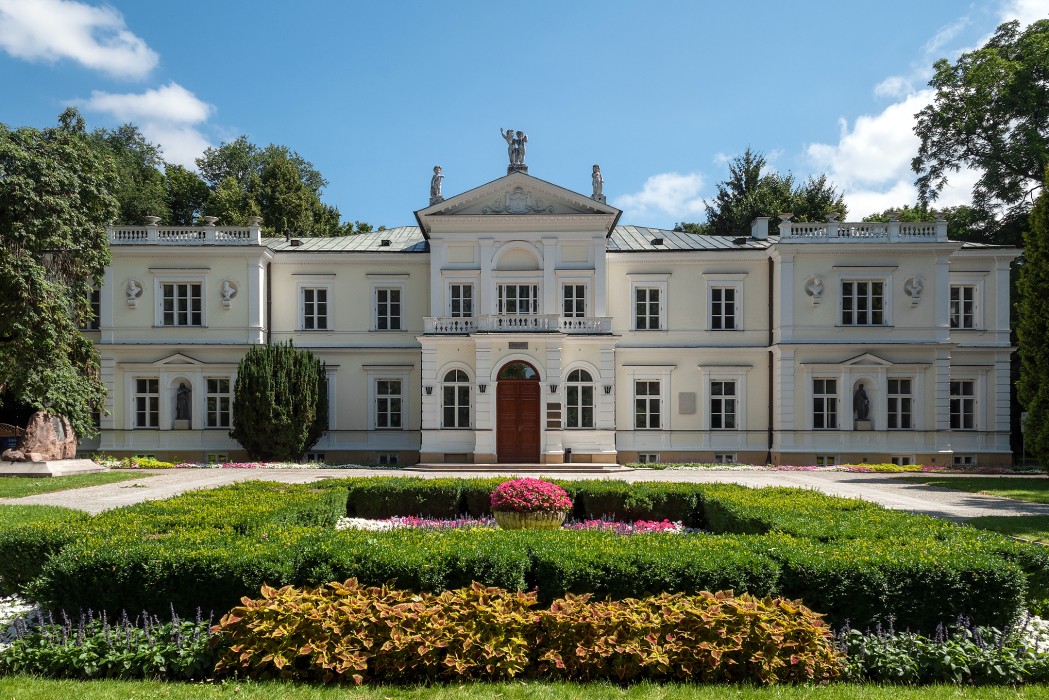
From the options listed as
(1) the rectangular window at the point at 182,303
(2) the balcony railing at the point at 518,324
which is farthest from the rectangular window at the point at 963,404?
(1) the rectangular window at the point at 182,303

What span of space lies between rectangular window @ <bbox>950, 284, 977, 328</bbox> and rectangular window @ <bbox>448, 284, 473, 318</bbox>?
20163 mm

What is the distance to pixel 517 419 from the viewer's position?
2820 centimetres

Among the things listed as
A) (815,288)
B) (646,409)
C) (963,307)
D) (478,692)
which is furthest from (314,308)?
(963,307)

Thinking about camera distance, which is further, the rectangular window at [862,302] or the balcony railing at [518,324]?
the rectangular window at [862,302]

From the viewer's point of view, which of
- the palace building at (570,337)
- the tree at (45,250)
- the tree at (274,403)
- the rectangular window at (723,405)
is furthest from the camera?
the rectangular window at (723,405)

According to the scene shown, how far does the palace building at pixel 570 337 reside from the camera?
28.3 metres

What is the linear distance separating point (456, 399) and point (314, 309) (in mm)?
7663

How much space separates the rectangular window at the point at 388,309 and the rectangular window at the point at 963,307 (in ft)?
76.5

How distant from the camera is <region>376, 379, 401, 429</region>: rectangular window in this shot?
3066 cm

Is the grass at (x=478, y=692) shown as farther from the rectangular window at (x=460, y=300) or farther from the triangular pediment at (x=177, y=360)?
the triangular pediment at (x=177, y=360)

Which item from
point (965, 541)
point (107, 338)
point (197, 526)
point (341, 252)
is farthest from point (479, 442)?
point (965, 541)

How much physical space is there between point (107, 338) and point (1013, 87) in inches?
1676

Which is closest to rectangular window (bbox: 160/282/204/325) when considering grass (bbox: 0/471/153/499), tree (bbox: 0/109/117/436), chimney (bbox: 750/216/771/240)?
grass (bbox: 0/471/153/499)

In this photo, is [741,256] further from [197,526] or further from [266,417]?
[197,526]
